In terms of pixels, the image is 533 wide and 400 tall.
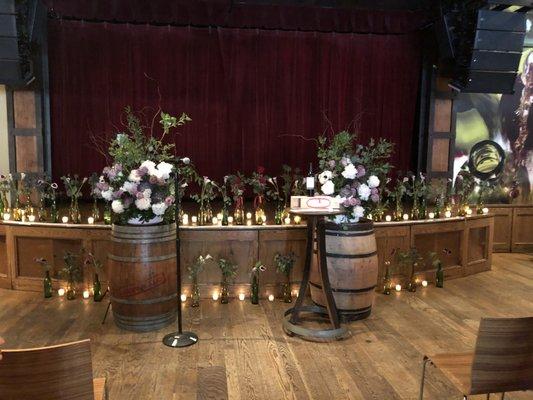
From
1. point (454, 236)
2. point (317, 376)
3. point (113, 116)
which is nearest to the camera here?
point (317, 376)

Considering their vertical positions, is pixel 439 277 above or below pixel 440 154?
below

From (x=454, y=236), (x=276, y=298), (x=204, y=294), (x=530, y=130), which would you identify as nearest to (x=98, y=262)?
(x=204, y=294)

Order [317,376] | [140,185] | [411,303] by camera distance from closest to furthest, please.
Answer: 1. [317,376]
2. [140,185]
3. [411,303]

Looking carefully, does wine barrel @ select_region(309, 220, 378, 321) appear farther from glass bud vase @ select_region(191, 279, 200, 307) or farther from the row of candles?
glass bud vase @ select_region(191, 279, 200, 307)

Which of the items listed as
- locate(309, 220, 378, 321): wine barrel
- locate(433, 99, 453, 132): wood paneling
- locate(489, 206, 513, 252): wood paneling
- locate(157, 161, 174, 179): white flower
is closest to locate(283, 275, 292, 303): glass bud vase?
locate(309, 220, 378, 321): wine barrel

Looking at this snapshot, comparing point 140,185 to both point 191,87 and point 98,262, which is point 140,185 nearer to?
point 98,262

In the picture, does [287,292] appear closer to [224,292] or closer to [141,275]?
[224,292]

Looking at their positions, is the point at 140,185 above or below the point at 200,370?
above

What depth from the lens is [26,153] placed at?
6215 mm

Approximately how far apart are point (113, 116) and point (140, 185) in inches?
123

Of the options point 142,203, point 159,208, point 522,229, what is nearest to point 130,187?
point 142,203

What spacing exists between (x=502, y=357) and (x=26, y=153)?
579cm

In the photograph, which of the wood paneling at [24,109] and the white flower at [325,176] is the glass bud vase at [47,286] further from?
the white flower at [325,176]

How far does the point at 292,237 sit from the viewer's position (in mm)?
4992
